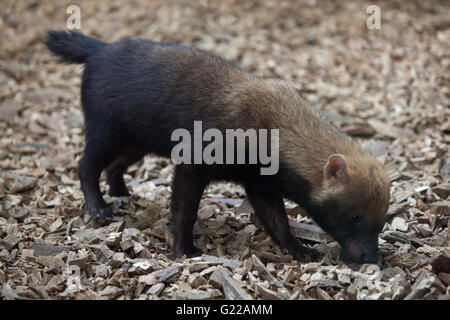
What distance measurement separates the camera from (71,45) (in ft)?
22.8

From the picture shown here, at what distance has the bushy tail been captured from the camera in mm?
6867

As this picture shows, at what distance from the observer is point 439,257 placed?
5.16m

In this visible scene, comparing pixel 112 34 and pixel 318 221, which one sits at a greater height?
pixel 112 34

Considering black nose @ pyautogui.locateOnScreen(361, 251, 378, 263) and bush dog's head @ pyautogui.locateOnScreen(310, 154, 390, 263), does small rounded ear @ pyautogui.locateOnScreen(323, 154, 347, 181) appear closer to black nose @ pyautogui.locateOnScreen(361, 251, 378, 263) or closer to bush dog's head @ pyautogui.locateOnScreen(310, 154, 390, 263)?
bush dog's head @ pyautogui.locateOnScreen(310, 154, 390, 263)

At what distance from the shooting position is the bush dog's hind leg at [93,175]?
668 centimetres

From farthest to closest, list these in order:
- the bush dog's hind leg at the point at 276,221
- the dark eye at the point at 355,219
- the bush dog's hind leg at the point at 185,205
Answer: the bush dog's hind leg at the point at 276,221 → the bush dog's hind leg at the point at 185,205 → the dark eye at the point at 355,219

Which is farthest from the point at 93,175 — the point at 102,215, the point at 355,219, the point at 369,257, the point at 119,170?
the point at 369,257

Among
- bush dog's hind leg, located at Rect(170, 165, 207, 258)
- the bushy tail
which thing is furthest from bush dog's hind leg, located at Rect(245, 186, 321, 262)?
the bushy tail

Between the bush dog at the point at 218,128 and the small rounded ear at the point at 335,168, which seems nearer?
the small rounded ear at the point at 335,168

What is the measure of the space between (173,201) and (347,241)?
1.72m

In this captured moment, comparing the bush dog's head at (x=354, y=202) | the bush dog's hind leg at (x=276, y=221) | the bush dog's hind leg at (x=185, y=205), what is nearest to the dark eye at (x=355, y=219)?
the bush dog's head at (x=354, y=202)

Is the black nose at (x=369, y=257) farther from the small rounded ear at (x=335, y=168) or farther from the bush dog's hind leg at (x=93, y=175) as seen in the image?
the bush dog's hind leg at (x=93, y=175)
